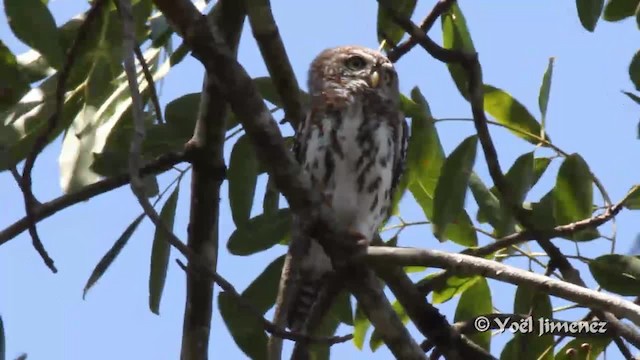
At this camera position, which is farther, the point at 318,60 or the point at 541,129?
the point at 318,60

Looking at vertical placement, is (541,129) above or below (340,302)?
above

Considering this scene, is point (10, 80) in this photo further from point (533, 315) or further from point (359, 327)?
point (533, 315)

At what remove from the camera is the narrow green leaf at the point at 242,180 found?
256 centimetres

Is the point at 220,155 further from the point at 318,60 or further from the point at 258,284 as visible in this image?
the point at 318,60

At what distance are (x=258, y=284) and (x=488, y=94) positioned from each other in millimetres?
683

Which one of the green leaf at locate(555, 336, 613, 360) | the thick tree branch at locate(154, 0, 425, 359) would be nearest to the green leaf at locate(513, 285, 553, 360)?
the green leaf at locate(555, 336, 613, 360)

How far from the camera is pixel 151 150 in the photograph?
2.55 meters

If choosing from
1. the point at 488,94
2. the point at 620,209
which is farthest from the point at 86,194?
the point at 620,209

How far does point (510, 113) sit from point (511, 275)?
2.27ft

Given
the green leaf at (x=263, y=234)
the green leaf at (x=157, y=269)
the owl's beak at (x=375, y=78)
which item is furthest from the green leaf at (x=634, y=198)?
the owl's beak at (x=375, y=78)

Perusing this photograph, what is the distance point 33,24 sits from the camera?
2.06 meters

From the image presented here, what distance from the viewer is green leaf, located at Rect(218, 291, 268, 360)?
2363mm

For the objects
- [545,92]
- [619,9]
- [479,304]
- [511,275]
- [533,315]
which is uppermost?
[619,9]

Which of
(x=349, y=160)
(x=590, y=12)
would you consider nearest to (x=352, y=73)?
(x=349, y=160)
